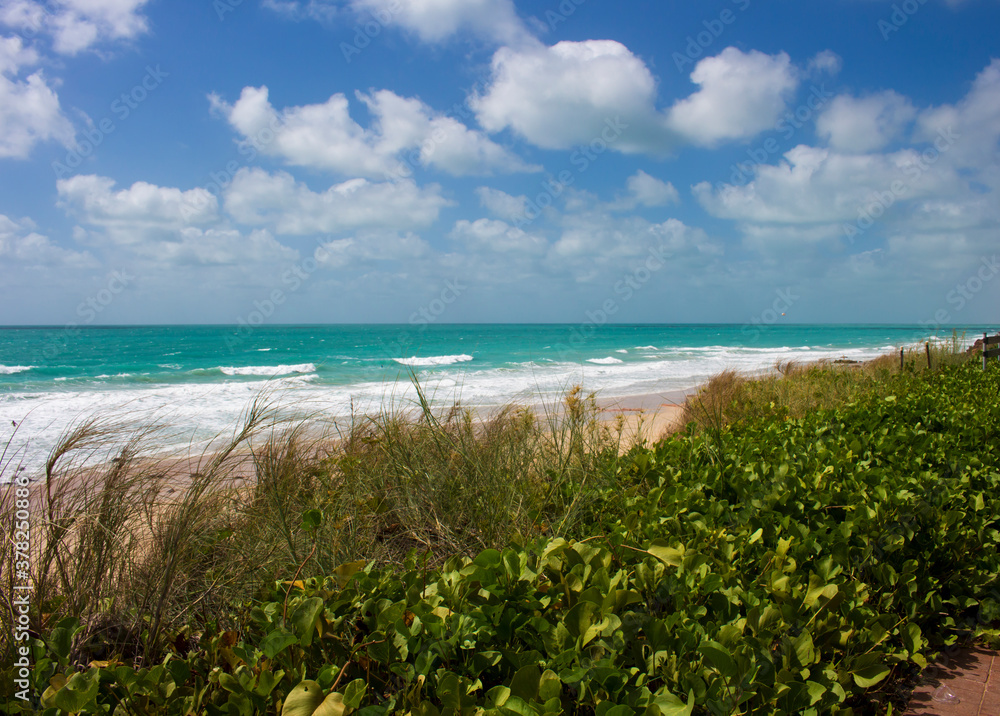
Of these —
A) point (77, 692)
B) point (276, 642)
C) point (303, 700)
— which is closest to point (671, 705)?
point (303, 700)

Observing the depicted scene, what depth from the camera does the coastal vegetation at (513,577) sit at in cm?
144

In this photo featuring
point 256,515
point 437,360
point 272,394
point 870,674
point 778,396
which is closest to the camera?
point 870,674

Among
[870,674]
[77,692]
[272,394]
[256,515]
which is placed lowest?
[870,674]

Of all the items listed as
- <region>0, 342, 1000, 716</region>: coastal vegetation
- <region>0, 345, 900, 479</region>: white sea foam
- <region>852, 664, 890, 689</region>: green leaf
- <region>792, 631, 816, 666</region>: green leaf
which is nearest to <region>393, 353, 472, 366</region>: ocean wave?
<region>0, 345, 900, 479</region>: white sea foam

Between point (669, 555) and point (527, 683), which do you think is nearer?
point (527, 683)

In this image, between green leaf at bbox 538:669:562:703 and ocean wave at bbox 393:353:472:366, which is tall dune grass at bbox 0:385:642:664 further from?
ocean wave at bbox 393:353:472:366

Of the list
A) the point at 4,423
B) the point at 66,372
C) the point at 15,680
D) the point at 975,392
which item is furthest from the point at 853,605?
the point at 66,372

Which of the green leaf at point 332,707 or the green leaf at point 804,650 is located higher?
the green leaf at point 332,707

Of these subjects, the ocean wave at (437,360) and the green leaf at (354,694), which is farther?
the ocean wave at (437,360)

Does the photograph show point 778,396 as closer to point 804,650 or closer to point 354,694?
point 804,650

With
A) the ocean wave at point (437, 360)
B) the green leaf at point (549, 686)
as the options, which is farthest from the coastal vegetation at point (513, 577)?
the ocean wave at point (437, 360)

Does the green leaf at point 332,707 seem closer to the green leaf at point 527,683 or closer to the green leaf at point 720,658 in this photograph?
the green leaf at point 527,683

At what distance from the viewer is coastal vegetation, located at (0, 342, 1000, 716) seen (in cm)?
144

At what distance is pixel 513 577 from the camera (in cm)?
174
